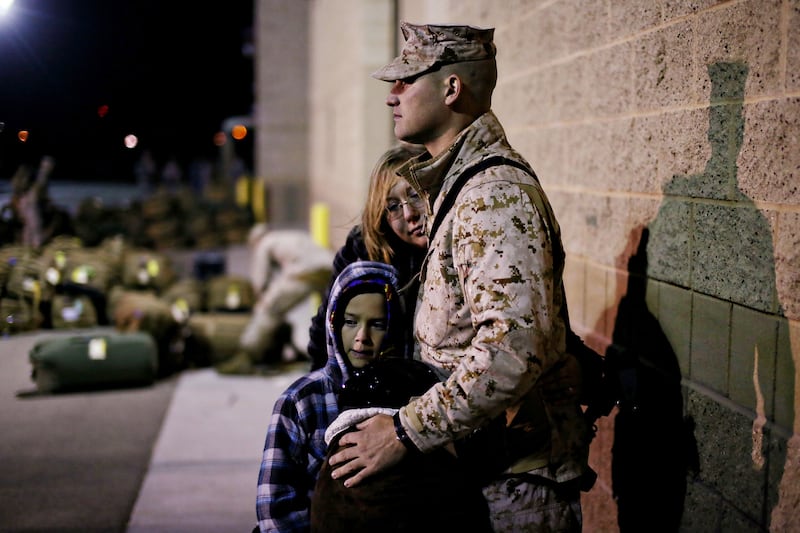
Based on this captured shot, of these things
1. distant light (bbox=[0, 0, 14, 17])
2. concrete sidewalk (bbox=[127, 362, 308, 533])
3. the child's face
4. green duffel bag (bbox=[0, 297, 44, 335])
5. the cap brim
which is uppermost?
distant light (bbox=[0, 0, 14, 17])

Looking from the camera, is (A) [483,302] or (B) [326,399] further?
(B) [326,399]

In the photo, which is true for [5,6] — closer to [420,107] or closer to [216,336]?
[420,107]

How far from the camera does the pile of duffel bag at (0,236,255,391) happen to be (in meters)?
6.02

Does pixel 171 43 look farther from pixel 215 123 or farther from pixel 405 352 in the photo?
pixel 405 352

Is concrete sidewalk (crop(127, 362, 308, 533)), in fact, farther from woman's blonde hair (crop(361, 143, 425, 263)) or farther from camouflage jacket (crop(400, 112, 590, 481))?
camouflage jacket (crop(400, 112, 590, 481))

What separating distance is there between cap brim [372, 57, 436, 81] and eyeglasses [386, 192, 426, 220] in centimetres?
84

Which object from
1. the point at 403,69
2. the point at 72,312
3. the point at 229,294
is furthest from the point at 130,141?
the point at 229,294

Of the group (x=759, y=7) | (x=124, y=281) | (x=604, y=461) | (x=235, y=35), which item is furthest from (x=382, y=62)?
(x=235, y=35)

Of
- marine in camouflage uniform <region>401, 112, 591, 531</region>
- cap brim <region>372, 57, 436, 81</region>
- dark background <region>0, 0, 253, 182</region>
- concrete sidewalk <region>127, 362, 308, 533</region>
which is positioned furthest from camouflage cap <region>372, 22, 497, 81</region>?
concrete sidewalk <region>127, 362, 308, 533</region>

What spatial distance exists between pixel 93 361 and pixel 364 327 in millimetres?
5245

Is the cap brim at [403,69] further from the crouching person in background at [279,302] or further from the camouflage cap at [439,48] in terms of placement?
the crouching person in background at [279,302]

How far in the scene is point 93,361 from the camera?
296 inches

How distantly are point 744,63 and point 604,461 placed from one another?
1.88m

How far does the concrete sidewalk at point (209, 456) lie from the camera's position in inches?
196
